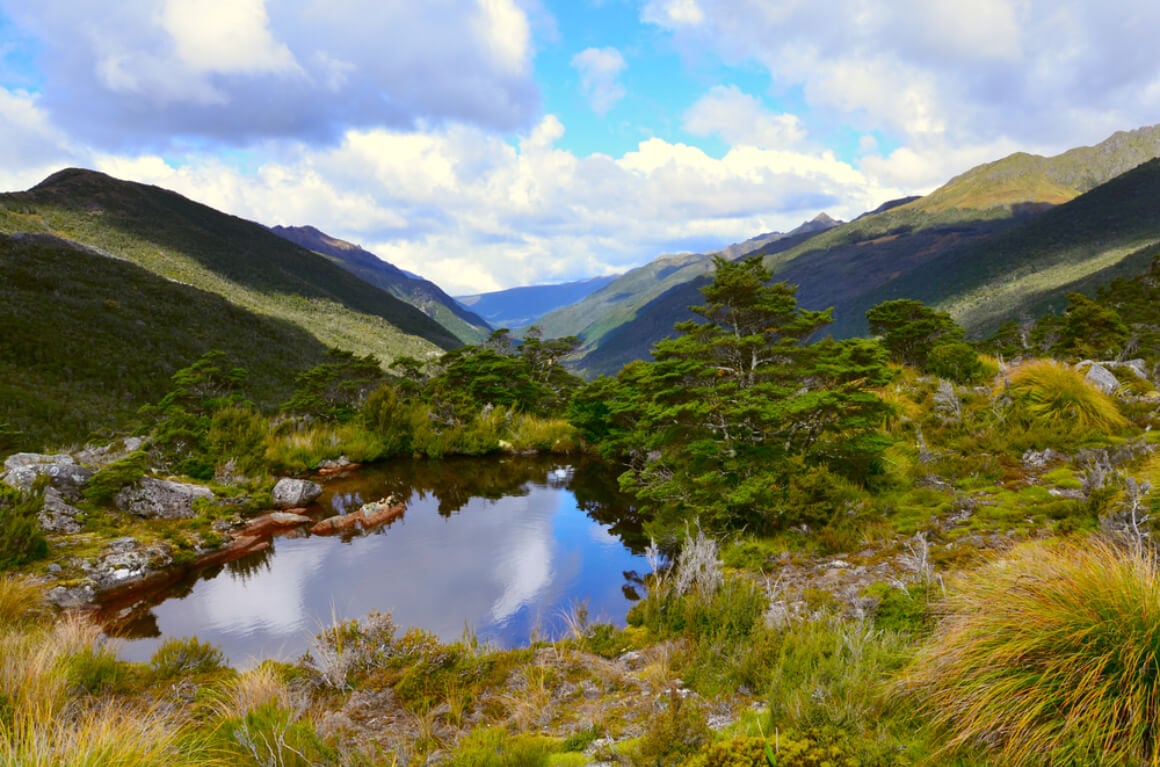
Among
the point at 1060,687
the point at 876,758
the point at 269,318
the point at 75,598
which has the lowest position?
the point at 75,598

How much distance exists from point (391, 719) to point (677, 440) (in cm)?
787

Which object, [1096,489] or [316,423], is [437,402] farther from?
[1096,489]

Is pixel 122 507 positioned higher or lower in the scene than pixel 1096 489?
lower

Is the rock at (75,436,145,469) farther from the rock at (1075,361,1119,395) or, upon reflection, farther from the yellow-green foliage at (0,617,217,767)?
the rock at (1075,361,1119,395)

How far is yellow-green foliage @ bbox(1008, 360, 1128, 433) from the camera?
11.5 m

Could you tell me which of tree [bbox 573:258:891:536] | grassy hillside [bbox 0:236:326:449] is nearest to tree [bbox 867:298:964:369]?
tree [bbox 573:258:891:536]

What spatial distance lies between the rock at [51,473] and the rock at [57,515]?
336 millimetres

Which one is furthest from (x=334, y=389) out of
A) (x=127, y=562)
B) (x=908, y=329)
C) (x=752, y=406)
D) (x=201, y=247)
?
(x=201, y=247)

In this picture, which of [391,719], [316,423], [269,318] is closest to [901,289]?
[269,318]

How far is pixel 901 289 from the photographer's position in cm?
16212

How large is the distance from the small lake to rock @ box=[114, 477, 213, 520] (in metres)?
2.88

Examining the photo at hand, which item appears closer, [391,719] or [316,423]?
[391,719]

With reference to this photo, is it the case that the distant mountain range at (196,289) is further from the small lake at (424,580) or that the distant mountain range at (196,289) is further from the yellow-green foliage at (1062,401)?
the yellow-green foliage at (1062,401)

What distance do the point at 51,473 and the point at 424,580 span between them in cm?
997
